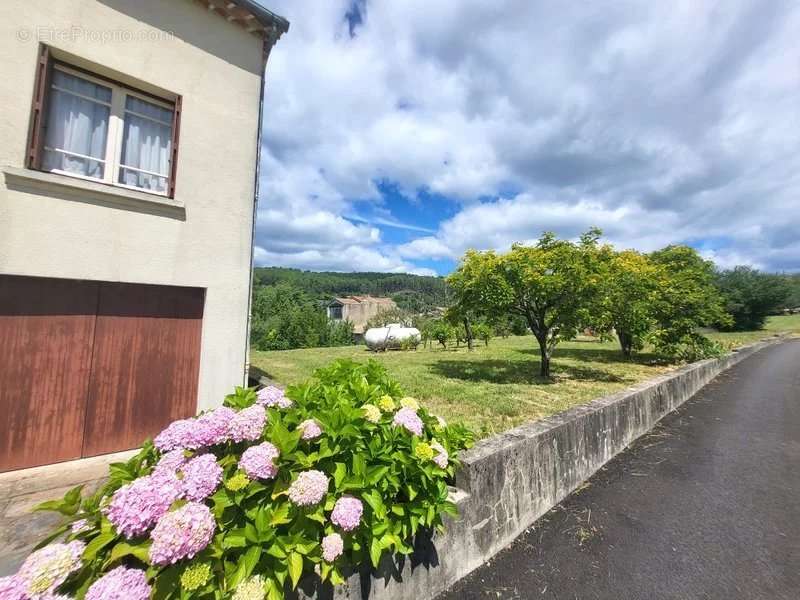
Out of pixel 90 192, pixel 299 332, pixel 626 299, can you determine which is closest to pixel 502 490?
pixel 90 192

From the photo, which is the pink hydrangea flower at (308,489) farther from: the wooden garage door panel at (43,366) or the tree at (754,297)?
the tree at (754,297)

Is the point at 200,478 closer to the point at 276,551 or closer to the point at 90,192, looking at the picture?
the point at 276,551

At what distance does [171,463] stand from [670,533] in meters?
4.14

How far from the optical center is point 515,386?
899 cm

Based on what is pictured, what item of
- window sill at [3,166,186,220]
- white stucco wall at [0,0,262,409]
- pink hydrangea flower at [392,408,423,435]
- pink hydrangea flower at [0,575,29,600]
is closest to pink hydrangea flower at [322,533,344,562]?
pink hydrangea flower at [392,408,423,435]

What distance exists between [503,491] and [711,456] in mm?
4179

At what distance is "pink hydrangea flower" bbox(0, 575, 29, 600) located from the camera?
1.17 meters

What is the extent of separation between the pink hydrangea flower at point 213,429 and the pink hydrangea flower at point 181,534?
389mm

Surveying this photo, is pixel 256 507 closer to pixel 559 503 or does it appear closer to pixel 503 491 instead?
pixel 503 491

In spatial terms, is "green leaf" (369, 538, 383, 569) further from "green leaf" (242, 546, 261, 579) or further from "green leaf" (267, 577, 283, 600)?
"green leaf" (242, 546, 261, 579)

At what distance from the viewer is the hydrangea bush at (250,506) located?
4.20 feet

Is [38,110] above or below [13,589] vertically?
above

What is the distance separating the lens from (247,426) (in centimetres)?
174

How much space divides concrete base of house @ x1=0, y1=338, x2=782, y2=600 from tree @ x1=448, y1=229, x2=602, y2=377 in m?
4.82
